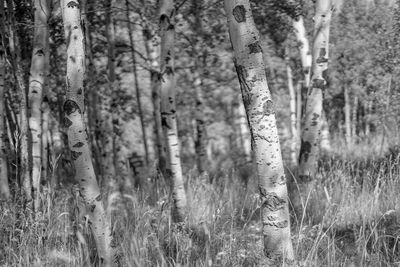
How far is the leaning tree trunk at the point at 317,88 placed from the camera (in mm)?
5395

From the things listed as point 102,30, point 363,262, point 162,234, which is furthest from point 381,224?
point 102,30

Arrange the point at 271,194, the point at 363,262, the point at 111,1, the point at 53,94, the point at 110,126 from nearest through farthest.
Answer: the point at 271,194 → the point at 363,262 → the point at 111,1 → the point at 110,126 → the point at 53,94

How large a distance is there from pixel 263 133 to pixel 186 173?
476cm

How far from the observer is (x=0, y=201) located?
4805mm

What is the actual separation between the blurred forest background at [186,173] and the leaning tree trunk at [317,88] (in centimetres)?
18

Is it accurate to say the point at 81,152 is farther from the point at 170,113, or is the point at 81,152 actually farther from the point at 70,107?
the point at 170,113

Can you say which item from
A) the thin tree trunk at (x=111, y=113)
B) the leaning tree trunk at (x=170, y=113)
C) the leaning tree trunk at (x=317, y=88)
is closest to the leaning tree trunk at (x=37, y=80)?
the leaning tree trunk at (x=170, y=113)

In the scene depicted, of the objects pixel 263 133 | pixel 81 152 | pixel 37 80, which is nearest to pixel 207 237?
pixel 263 133

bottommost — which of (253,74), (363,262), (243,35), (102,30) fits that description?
(363,262)

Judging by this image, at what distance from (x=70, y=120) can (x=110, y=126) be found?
21.3 ft

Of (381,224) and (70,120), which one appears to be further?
(381,224)

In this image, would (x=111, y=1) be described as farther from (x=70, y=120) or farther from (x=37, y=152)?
(x=70, y=120)

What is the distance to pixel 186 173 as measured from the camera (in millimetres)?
7477

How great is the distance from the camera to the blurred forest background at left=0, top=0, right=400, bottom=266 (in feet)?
11.0
